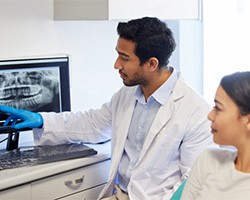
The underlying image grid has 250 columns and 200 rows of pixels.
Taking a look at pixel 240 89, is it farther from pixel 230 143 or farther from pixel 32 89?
pixel 32 89

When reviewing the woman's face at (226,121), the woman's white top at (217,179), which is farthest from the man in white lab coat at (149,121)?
the woman's face at (226,121)

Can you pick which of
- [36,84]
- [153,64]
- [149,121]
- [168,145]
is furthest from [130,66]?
[36,84]

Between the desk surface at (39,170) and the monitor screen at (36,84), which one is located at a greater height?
the monitor screen at (36,84)

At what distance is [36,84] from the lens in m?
2.24

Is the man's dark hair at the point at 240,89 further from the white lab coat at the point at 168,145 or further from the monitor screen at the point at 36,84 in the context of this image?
the monitor screen at the point at 36,84

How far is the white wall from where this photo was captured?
7.61 feet

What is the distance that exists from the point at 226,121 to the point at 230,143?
0.27ft

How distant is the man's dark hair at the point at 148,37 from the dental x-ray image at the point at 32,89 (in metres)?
0.48

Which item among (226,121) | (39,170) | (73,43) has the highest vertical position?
(73,43)

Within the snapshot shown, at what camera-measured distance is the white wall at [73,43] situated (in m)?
2.32

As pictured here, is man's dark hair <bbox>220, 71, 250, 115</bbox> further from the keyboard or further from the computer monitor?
the computer monitor

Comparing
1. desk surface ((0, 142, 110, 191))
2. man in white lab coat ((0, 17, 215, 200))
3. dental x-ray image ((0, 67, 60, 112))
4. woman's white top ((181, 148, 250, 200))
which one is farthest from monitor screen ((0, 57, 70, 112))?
woman's white top ((181, 148, 250, 200))

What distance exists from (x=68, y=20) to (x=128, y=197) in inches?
40.9

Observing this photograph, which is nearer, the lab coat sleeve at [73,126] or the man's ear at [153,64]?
the man's ear at [153,64]
